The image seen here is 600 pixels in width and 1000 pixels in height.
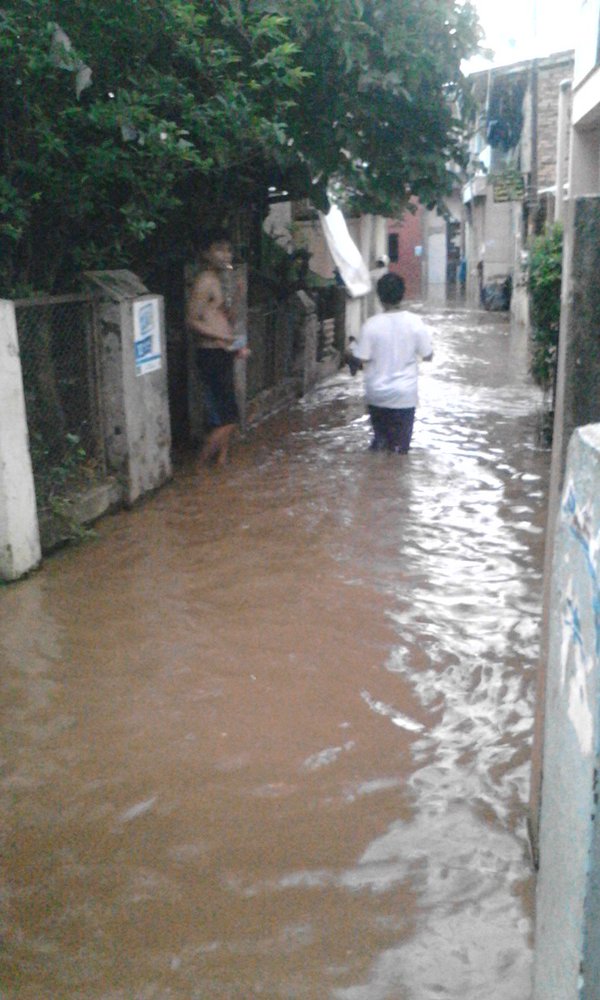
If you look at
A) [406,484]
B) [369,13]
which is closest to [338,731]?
[406,484]

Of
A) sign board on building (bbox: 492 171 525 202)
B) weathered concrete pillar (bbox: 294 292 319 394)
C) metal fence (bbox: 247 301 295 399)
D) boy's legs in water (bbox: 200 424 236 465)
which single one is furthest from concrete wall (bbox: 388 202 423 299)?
boy's legs in water (bbox: 200 424 236 465)

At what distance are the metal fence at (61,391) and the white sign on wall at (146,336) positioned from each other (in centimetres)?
35

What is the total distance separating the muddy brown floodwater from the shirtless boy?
1351mm

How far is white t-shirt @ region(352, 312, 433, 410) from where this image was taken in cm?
852

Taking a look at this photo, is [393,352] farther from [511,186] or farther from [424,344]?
[511,186]

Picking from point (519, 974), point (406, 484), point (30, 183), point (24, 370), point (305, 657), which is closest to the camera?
point (519, 974)

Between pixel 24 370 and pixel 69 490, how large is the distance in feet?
2.68

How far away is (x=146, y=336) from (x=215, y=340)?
0.86m

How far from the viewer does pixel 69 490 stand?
6.86 meters

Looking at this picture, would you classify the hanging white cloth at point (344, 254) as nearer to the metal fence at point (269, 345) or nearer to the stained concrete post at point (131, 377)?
the metal fence at point (269, 345)

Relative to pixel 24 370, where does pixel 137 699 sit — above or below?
below

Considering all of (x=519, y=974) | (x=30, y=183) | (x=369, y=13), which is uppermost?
(x=369, y=13)

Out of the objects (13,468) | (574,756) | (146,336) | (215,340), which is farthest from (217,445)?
Answer: (574,756)

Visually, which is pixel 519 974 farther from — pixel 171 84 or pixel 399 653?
pixel 171 84
